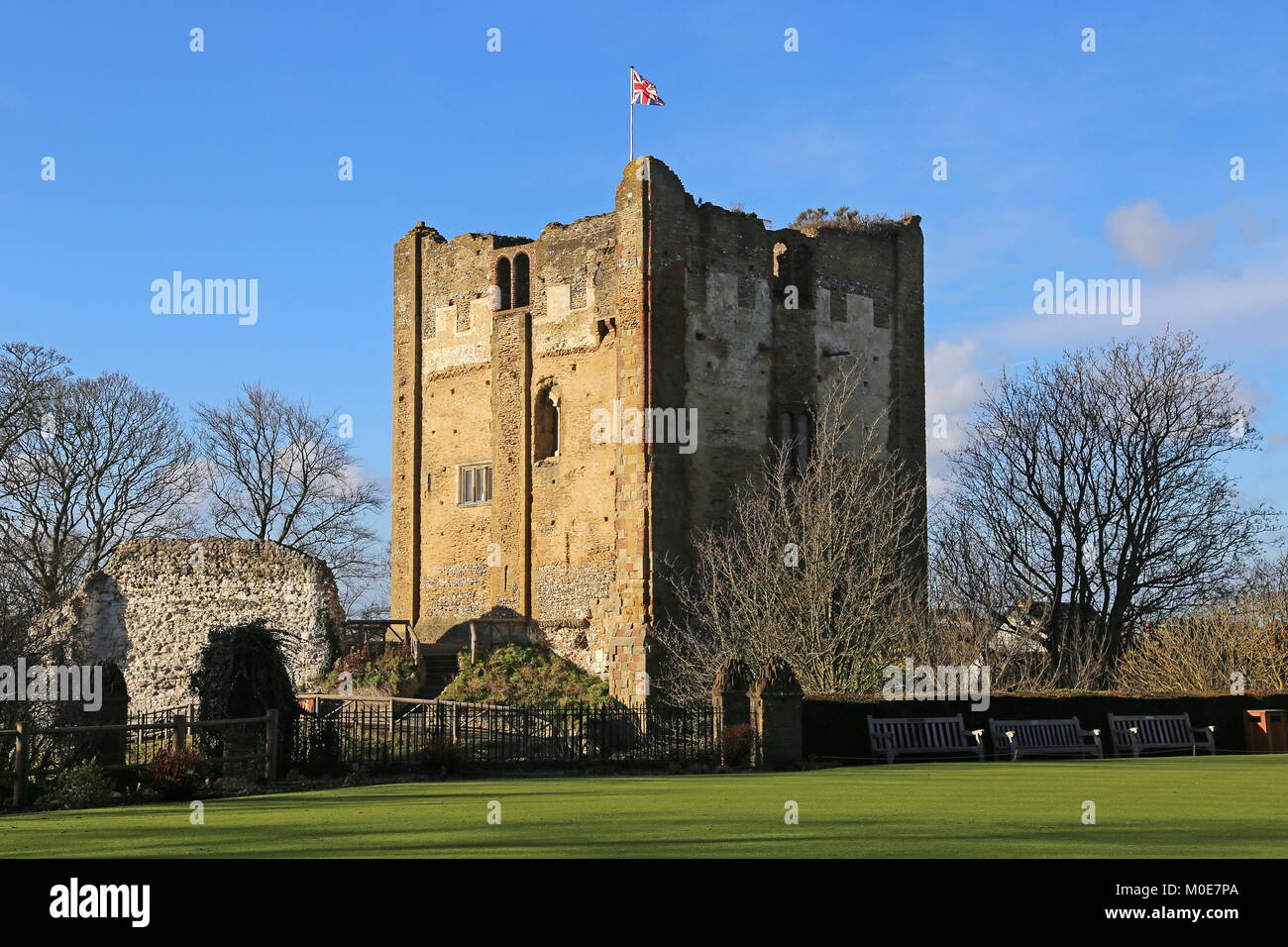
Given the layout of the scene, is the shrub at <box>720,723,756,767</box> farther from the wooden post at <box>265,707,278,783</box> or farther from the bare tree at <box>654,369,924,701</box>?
the wooden post at <box>265,707,278,783</box>

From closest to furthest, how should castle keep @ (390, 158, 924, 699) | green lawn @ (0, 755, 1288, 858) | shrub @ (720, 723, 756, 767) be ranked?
green lawn @ (0, 755, 1288, 858) < shrub @ (720, 723, 756, 767) < castle keep @ (390, 158, 924, 699)

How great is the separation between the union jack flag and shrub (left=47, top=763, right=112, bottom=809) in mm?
21563

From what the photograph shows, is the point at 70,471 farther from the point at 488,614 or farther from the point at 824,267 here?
the point at 824,267

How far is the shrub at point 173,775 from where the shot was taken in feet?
57.8

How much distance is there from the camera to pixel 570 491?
37438mm

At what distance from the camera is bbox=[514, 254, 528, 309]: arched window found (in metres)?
39.3

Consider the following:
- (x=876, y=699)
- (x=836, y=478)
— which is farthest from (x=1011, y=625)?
(x=876, y=699)

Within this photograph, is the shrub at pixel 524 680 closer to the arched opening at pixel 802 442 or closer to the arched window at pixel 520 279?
the arched opening at pixel 802 442

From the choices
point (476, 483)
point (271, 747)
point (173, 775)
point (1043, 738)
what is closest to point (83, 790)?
point (173, 775)

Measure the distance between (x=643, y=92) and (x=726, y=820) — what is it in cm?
2497

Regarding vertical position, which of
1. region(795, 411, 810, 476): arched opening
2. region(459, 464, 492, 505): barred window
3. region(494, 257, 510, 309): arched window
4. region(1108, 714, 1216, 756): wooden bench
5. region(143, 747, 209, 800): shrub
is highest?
region(494, 257, 510, 309): arched window

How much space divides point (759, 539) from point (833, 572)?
9.83 ft

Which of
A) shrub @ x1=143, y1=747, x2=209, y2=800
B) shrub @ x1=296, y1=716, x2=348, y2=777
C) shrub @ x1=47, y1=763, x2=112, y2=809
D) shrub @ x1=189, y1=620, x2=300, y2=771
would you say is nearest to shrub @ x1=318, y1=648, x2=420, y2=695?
shrub @ x1=189, y1=620, x2=300, y2=771

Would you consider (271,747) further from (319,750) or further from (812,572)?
(812,572)
